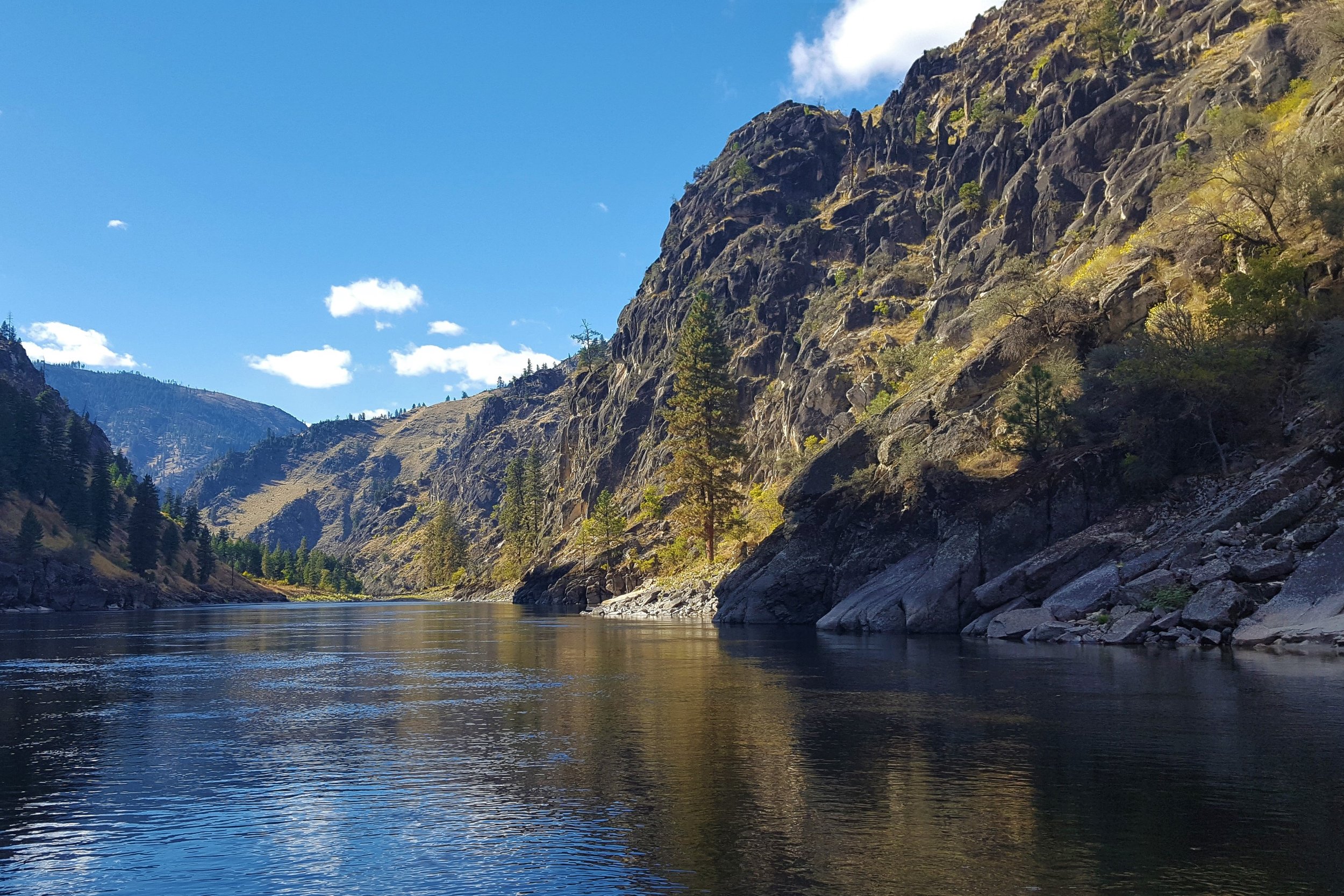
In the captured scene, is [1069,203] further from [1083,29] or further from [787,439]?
[787,439]

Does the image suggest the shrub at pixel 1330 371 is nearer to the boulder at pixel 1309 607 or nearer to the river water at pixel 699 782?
the boulder at pixel 1309 607

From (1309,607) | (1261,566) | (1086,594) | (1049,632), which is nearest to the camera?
(1309,607)

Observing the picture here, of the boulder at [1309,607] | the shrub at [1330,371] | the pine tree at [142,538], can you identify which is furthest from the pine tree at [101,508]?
the shrub at [1330,371]

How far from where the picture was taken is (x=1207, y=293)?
204 feet

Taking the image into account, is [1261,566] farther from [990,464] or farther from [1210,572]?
[990,464]

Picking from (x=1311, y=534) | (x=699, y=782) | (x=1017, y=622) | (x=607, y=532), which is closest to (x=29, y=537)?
(x=607, y=532)

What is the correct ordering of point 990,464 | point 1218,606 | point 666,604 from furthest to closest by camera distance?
point 666,604 < point 990,464 < point 1218,606

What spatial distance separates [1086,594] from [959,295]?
83752 millimetres

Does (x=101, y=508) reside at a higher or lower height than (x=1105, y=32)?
lower

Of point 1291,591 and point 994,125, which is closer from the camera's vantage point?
point 1291,591

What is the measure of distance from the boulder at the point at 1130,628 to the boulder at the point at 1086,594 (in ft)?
8.82

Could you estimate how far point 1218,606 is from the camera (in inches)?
1635

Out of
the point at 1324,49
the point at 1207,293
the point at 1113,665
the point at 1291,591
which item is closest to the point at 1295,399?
the point at 1207,293

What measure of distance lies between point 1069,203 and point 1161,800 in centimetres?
11769
